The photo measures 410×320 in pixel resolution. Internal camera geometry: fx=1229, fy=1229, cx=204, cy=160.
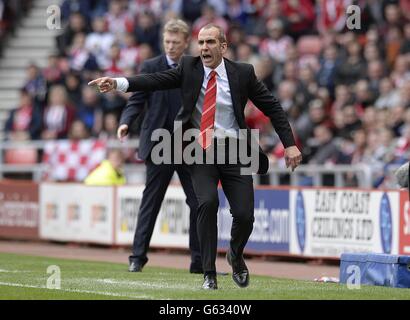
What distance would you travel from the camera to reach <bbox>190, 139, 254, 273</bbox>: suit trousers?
1055 cm

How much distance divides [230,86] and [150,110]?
269cm

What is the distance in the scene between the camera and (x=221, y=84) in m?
10.8

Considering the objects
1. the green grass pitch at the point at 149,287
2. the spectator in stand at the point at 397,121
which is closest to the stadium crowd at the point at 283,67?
the spectator in stand at the point at 397,121

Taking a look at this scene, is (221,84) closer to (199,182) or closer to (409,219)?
(199,182)

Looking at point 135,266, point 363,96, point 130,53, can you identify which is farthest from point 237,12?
point 135,266

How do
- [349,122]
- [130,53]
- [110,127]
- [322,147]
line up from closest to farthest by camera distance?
[322,147] < [349,122] < [110,127] < [130,53]

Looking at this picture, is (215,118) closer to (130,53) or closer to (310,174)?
(310,174)

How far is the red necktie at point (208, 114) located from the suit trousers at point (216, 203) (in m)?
0.14

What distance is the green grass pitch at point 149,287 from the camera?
1020cm

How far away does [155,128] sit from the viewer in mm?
13141

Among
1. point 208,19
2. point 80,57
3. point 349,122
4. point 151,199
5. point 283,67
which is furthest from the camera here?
point 80,57

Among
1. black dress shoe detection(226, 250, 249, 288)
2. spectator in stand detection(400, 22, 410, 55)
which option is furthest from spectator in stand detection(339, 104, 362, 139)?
black dress shoe detection(226, 250, 249, 288)

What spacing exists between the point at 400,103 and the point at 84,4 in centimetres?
973

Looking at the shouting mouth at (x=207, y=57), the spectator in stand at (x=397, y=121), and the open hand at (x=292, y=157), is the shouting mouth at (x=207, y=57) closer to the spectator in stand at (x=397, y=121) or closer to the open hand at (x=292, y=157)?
the open hand at (x=292, y=157)
